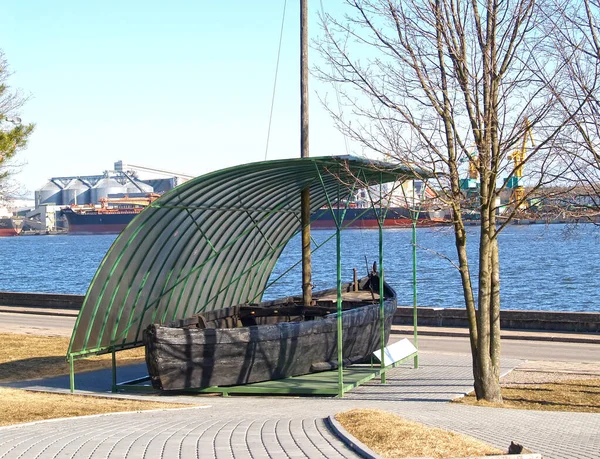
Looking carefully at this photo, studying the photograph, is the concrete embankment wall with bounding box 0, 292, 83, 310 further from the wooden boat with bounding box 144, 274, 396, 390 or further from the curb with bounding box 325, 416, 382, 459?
the curb with bounding box 325, 416, 382, 459

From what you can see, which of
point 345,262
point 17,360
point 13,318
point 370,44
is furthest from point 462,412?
point 345,262

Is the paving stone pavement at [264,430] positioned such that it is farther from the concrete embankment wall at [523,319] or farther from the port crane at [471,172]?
the concrete embankment wall at [523,319]

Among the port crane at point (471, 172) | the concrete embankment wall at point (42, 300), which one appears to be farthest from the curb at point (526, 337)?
the concrete embankment wall at point (42, 300)

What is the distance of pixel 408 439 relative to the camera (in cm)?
930

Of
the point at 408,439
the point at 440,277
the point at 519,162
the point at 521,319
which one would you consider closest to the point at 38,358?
the point at 519,162

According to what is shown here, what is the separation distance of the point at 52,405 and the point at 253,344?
3656mm

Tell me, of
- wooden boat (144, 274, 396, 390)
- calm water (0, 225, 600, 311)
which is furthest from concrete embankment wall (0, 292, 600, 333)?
wooden boat (144, 274, 396, 390)

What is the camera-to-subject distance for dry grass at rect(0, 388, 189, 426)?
39.1 ft

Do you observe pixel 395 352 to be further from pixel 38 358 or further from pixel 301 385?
pixel 38 358

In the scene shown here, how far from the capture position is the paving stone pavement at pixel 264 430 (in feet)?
29.2

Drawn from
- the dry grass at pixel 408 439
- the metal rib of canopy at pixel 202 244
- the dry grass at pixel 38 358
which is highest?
the metal rib of canopy at pixel 202 244

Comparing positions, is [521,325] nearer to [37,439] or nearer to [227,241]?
[227,241]

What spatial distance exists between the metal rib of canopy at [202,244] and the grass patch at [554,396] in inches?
162

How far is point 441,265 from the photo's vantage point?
79875 mm
